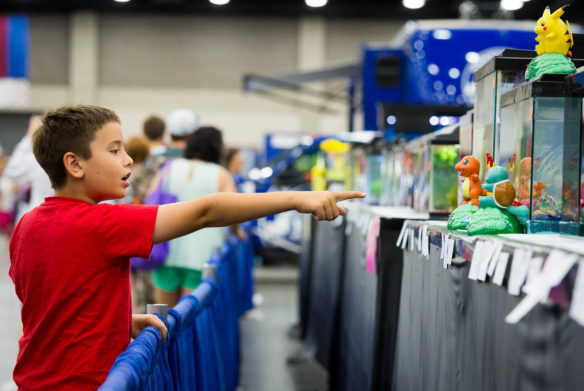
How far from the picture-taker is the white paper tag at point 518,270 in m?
1.21

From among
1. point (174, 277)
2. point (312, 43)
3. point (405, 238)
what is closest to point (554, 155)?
point (405, 238)

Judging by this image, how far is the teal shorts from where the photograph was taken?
416 centimetres

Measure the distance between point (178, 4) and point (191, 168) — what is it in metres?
18.5

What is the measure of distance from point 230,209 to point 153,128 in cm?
388

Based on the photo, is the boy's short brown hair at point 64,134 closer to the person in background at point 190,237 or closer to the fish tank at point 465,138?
the fish tank at point 465,138

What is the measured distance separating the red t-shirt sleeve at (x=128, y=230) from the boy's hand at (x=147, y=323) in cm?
28

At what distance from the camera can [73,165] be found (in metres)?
1.79

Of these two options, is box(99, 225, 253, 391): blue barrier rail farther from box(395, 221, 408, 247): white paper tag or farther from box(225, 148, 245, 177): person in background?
box(225, 148, 245, 177): person in background

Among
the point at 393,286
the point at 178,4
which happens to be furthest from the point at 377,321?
the point at 178,4

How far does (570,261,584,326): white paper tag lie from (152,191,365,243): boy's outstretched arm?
76 centimetres

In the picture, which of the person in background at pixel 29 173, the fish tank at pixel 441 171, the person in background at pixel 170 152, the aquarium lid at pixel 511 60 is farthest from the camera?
the person in background at pixel 170 152

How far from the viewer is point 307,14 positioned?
2220 centimetres

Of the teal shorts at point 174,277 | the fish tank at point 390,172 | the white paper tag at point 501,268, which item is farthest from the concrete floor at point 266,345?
the white paper tag at point 501,268

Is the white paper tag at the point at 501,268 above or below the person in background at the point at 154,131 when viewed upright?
below
